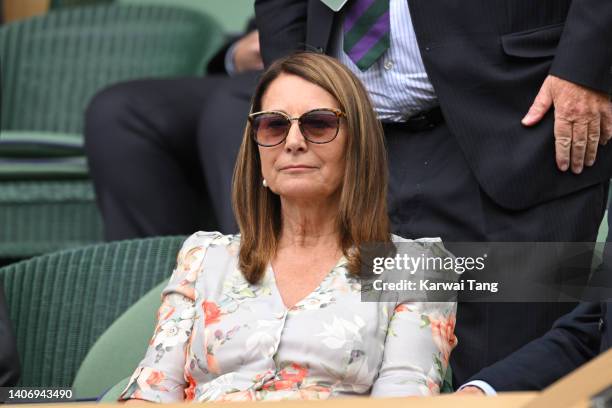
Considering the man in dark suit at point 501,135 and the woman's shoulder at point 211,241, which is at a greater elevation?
the man in dark suit at point 501,135

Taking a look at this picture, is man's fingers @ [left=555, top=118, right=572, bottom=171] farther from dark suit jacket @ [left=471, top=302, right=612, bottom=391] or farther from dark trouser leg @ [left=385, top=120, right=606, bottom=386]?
dark suit jacket @ [left=471, top=302, right=612, bottom=391]

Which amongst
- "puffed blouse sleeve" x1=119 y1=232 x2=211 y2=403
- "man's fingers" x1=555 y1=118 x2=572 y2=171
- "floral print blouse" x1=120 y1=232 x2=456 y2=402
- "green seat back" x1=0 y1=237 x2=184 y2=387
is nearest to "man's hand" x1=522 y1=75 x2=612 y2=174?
"man's fingers" x1=555 y1=118 x2=572 y2=171

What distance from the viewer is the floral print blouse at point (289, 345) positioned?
8.48 feet

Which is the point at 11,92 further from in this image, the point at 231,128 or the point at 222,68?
the point at 231,128

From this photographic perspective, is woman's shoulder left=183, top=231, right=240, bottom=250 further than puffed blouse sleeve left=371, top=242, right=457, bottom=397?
Yes

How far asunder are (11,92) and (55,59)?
24 cm

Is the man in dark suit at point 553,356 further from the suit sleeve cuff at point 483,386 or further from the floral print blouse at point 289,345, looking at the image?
the floral print blouse at point 289,345

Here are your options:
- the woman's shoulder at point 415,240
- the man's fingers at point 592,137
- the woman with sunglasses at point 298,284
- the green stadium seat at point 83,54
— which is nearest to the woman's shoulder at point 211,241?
the woman with sunglasses at point 298,284

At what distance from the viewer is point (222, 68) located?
191 inches

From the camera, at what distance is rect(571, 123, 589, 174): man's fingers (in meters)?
2.94

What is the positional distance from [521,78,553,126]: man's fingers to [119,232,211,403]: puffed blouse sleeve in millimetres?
808

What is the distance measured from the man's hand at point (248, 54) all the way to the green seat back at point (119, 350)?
51.3 inches

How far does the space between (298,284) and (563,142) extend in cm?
71

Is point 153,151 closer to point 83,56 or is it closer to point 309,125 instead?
point 83,56
